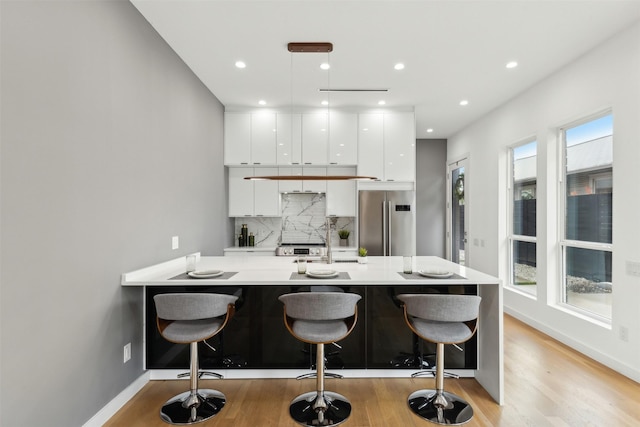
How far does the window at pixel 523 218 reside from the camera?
4.08 m

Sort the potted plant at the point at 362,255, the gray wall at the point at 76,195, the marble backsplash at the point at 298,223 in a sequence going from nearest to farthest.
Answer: the gray wall at the point at 76,195 < the potted plant at the point at 362,255 < the marble backsplash at the point at 298,223

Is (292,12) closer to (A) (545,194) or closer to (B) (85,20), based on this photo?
(B) (85,20)

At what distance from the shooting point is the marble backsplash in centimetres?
508

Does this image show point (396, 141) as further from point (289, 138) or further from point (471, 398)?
point (471, 398)

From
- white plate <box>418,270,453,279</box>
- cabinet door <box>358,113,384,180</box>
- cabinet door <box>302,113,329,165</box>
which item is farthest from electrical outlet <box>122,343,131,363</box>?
cabinet door <box>358,113,384,180</box>

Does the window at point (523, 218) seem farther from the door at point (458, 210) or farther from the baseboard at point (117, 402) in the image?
the baseboard at point (117, 402)

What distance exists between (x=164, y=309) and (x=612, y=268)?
146 inches

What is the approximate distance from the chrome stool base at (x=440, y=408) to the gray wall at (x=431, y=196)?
4356 mm

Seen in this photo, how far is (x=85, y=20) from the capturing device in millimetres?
1945

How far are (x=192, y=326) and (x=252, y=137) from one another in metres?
3.12

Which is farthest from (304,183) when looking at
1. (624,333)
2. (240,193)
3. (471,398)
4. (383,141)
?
(624,333)

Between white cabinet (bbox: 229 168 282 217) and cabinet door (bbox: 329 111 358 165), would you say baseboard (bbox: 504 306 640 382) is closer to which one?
cabinet door (bbox: 329 111 358 165)

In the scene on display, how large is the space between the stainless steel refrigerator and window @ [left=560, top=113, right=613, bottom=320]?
1817 mm

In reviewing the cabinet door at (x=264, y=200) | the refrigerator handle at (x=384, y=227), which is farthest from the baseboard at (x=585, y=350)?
the cabinet door at (x=264, y=200)
